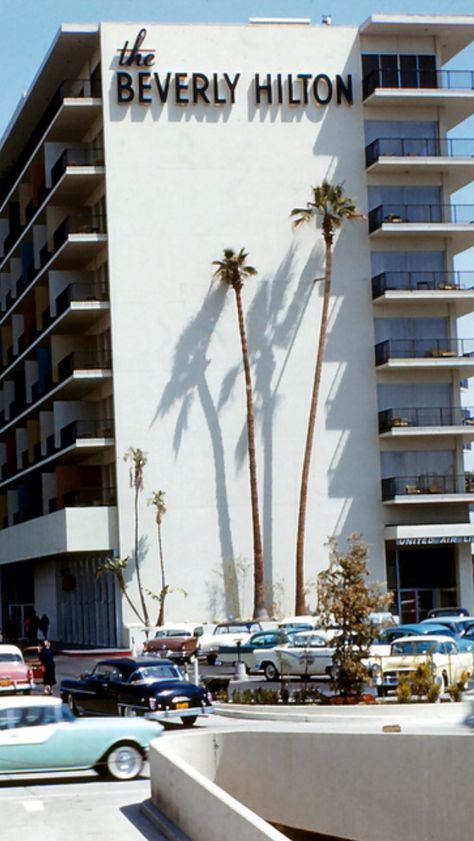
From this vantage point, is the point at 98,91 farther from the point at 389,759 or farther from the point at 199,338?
the point at 389,759

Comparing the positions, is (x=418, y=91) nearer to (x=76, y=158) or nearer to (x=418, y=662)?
(x=76, y=158)

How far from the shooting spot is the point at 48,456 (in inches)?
2857

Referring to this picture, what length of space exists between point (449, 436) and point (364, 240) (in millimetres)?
10214

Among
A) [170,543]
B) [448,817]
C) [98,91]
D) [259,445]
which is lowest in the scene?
[448,817]

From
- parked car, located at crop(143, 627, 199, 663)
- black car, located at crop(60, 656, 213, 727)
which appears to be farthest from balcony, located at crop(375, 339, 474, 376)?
black car, located at crop(60, 656, 213, 727)

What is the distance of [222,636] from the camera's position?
2040 inches

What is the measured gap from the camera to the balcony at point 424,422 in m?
65.4

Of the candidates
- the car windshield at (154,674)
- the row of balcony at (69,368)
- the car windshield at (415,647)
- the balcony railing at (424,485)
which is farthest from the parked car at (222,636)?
the car windshield at (154,674)

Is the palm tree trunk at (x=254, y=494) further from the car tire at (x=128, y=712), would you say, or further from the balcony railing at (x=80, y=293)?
the car tire at (x=128, y=712)

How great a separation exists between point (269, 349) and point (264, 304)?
7.12ft

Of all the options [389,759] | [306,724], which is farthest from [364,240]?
[389,759]

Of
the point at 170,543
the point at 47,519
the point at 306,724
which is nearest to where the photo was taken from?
the point at 306,724

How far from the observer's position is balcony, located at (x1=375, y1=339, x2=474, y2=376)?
65.5 m

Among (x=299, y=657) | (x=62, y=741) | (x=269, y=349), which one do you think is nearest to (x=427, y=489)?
(x=269, y=349)
